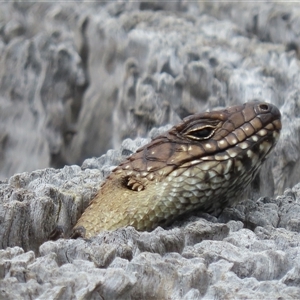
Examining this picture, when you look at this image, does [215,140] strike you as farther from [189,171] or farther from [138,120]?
[138,120]

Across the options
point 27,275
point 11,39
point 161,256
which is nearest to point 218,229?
point 161,256

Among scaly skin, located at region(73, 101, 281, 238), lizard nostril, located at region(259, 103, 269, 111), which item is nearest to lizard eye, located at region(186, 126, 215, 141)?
scaly skin, located at region(73, 101, 281, 238)

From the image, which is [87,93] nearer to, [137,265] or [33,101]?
[33,101]

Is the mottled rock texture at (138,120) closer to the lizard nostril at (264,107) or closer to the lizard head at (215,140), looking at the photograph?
the lizard head at (215,140)

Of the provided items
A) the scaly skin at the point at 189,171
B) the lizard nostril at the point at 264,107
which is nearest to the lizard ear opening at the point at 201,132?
the scaly skin at the point at 189,171

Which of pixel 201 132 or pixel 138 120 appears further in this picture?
pixel 138 120

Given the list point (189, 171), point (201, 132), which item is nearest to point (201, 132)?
point (201, 132)
